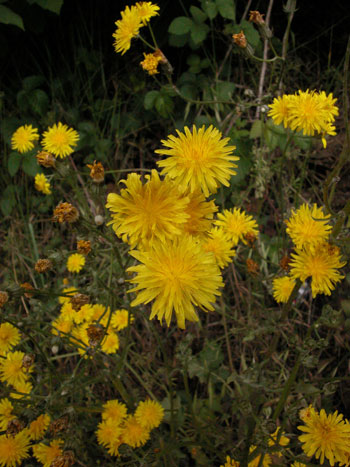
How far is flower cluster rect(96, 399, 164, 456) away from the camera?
1.49 meters

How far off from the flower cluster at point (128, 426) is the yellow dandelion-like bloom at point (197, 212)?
914 millimetres

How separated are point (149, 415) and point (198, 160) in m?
1.08

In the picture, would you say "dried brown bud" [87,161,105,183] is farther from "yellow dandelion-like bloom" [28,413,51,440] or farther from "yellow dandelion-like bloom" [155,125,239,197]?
"yellow dandelion-like bloom" [28,413,51,440]

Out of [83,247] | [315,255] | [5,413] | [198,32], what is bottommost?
[5,413]

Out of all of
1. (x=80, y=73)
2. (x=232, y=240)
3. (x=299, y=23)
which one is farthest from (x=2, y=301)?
Result: (x=299, y=23)

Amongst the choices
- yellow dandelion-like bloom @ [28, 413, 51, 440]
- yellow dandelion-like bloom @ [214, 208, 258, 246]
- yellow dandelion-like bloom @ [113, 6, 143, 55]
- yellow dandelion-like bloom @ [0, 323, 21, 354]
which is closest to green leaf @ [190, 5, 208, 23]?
yellow dandelion-like bloom @ [113, 6, 143, 55]

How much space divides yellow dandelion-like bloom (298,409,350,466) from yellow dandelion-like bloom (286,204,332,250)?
1.76 ft

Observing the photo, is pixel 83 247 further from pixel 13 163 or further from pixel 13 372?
pixel 13 163

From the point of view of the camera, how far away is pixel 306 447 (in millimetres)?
1164

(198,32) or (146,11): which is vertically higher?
(198,32)

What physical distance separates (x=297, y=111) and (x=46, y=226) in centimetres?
175

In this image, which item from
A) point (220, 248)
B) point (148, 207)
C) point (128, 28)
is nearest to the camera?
point (148, 207)

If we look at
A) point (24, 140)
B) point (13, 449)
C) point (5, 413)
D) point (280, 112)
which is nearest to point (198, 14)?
point (280, 112)

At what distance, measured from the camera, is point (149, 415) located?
151 cm
